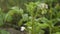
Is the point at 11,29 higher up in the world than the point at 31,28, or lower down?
lower down

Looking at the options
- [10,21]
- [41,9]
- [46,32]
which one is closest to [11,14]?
[10,21]

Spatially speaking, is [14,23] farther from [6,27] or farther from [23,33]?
[23,33]

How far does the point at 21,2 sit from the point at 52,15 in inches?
22.9

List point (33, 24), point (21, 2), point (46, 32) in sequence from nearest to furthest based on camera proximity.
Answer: point (33, 24) < point (46, 32) < point (21, 2)

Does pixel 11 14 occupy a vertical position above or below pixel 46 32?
above

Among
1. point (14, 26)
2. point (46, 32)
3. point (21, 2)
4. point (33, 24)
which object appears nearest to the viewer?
point (33, 24)

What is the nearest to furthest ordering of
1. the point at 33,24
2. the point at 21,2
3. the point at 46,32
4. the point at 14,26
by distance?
the point at 33,24 < the point at 46,32 < the point at 14,26 < the point at 21,2

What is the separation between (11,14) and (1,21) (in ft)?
0.55

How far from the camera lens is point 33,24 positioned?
5.32 ft

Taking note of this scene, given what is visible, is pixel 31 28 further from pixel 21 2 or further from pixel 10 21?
pixel 21 2

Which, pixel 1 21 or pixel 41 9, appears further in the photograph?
pixel 1 21

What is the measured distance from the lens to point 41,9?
1.66 m

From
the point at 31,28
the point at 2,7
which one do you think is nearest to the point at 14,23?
the point at 2,7

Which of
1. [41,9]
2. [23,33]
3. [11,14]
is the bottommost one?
[23,33]
